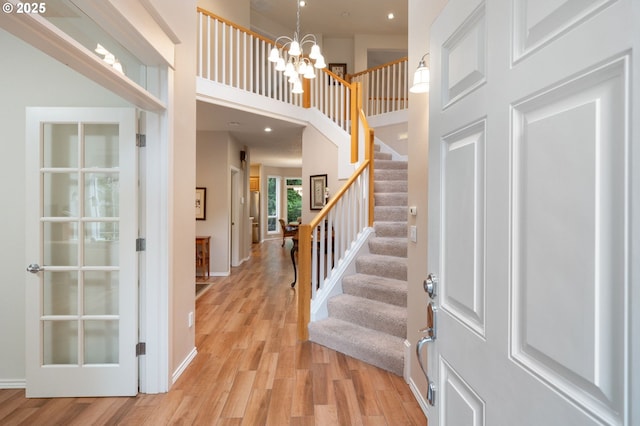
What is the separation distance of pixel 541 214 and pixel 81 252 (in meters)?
2.67

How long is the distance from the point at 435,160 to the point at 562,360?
0.69 metres

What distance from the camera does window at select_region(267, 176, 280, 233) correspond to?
12.6m

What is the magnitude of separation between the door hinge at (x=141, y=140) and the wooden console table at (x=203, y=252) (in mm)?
3787

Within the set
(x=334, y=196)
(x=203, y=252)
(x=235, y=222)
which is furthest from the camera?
(x=235, y=222)

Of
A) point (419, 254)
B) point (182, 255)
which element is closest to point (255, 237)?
point (182, 255)

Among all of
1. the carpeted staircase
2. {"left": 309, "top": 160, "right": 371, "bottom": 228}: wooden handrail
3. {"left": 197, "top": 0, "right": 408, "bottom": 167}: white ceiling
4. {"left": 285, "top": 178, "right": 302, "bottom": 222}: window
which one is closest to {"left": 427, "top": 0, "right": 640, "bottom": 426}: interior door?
the carpeted staircase

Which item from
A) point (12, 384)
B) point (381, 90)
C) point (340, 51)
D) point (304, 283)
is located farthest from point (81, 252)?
point (340, 51)

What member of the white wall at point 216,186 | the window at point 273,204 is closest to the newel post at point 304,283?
the white wall at point 216,186

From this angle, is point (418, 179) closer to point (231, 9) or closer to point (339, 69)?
point (231, 9)

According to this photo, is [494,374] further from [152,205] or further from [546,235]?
[152,205]

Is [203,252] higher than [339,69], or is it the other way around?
[339,69]

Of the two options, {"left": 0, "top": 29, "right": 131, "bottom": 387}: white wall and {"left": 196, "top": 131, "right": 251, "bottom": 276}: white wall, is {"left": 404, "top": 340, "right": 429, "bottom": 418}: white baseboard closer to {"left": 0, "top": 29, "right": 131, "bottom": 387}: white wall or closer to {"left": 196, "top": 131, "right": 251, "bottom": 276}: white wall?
{"left": 0, "top": 29, "right": 131, "bottom": 387}: white wall

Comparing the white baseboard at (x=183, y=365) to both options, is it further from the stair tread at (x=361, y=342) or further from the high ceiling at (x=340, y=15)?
the high ceiling at (x=340, y=15)

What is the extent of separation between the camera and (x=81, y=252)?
221 centimetres
